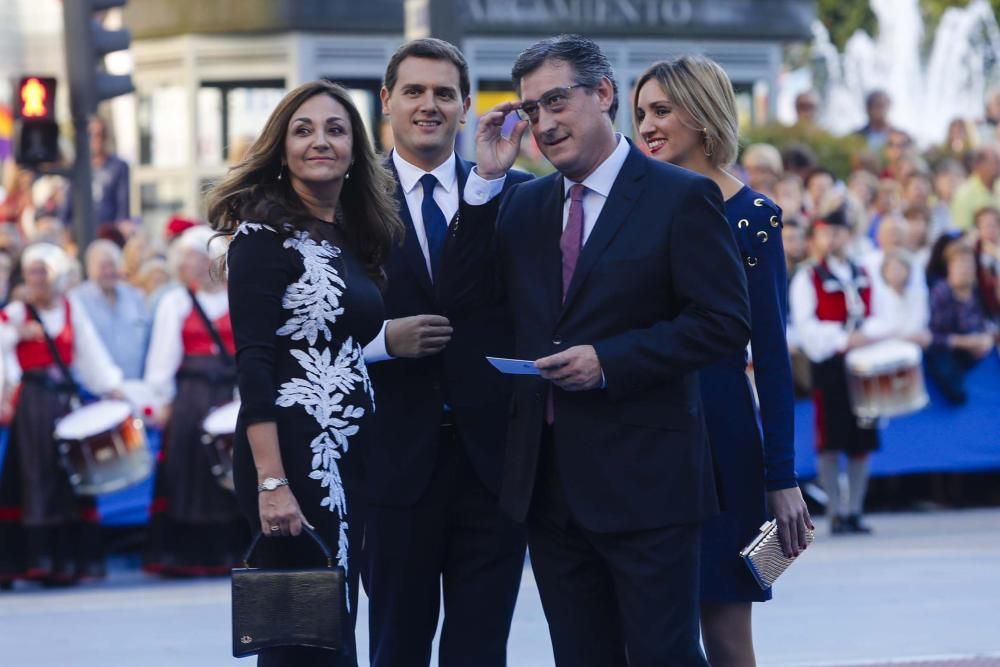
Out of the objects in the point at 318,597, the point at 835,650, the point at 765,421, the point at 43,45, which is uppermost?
the point at 43,45

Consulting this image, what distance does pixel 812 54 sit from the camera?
3678cm

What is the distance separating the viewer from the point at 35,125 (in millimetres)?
13078

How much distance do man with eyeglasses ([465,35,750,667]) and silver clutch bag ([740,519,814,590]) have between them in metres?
0.43

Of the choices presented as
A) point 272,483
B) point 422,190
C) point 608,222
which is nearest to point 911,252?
point 422,190

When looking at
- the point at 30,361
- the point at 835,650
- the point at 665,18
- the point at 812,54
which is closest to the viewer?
the point at 835,650

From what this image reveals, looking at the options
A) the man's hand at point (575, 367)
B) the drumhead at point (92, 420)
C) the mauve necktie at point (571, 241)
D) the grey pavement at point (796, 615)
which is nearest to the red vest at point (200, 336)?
the drumhead at point (92, 420)

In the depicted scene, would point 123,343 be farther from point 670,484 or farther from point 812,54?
point 812,54

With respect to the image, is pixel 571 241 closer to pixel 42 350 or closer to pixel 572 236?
pixel 572 236

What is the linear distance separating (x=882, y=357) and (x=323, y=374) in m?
7.64

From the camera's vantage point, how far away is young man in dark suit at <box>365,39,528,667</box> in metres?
5.57

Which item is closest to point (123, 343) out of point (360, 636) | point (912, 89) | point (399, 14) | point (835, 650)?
point (360, 636)

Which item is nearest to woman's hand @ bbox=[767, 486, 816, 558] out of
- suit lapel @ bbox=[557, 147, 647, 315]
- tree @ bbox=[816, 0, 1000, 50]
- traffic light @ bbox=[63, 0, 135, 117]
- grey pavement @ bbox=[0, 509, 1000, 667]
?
suit lapel @ bbox=[557, 147, 647, 315]

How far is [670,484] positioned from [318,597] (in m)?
0.98

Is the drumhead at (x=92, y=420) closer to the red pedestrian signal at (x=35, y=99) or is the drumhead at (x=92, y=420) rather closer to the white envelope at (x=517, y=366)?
the red pedestrian signal at (x=35, y=99)
